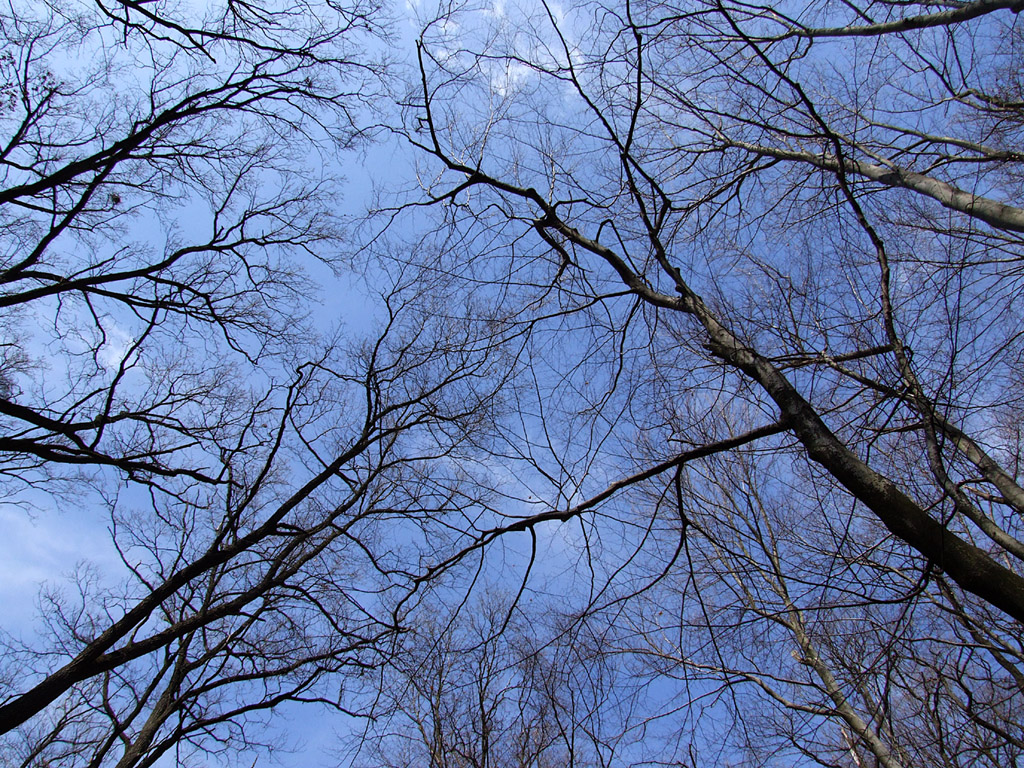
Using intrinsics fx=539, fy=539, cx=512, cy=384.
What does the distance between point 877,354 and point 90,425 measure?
19.6ft

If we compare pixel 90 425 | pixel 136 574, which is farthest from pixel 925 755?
pixel 136 574

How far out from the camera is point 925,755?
4523 millimetres

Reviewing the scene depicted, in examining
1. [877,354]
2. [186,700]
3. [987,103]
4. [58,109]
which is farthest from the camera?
[186,700]

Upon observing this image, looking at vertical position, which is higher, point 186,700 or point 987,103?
point 987,103

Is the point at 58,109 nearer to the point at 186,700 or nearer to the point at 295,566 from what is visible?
the point at 295,566

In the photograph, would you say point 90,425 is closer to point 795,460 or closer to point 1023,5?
point 795,460

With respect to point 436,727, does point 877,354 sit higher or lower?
lower

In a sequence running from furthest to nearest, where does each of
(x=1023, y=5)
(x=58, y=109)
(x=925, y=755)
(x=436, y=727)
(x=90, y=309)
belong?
(x=436, y=727) → (x=90, y=309) → (x=58, y=109) → (x=925, y=755) → (x=1023, y=5)

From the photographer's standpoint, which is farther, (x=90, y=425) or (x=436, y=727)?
(x=436, y=727)

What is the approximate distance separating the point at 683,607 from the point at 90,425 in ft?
16.6

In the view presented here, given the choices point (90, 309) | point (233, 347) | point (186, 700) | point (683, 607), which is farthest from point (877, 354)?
point (186, 700)

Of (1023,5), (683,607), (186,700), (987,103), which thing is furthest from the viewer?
(186,700)

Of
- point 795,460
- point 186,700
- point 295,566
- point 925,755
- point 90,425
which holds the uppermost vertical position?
point 90,425

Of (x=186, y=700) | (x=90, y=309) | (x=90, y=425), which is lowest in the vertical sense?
(x=186, y=700)
